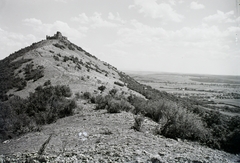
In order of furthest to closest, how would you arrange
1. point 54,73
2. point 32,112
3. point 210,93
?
point 210,93, point 54,73, point 32,112

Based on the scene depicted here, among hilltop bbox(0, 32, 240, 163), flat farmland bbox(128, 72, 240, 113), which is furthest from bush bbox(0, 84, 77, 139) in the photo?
flat farmland bbox(128, 72, 240, 113)

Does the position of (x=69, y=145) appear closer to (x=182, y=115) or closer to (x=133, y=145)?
(x=133, y=145)

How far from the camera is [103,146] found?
727 centimetres

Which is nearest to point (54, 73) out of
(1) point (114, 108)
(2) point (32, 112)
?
(2) point (32, 112)

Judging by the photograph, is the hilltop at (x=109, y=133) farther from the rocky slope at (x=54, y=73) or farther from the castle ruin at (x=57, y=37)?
the castle ruin at (x=57, y=37)

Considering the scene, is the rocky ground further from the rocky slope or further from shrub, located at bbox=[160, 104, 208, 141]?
the rocky slope

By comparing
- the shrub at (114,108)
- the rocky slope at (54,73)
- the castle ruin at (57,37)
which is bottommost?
the shrub at (114,108)

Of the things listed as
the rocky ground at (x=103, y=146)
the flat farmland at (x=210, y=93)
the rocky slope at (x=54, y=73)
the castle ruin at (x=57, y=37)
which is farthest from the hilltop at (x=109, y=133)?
the flat farmland at (x=210, y=93)

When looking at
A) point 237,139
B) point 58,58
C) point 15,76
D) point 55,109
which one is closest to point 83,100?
point 55,109

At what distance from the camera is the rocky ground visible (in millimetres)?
6403

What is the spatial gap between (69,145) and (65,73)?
715 inches

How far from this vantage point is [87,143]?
7801 millimetres

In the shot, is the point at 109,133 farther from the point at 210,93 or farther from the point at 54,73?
the point at 210,93

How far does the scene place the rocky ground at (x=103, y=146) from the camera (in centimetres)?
640
